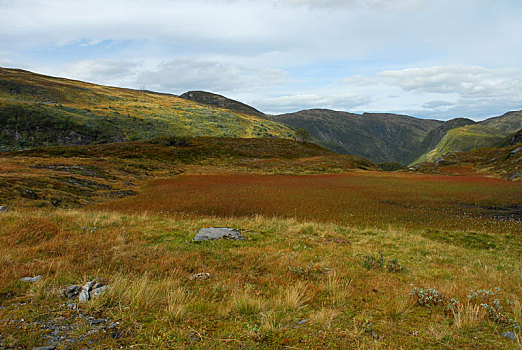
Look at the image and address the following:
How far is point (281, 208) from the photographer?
25.4 metres

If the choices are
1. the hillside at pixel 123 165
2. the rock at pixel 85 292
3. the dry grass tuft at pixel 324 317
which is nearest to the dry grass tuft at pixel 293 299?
the dry grass tuft at pixel 324 317

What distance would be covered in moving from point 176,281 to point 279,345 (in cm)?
318

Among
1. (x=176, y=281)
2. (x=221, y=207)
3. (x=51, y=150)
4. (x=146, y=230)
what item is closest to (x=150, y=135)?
(x=51, y=150)

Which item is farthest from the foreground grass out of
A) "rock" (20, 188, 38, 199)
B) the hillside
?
the hillside

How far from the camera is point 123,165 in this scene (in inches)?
2267

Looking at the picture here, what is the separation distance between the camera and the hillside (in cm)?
2571

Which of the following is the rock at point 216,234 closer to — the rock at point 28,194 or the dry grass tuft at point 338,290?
the dry grass tuft at point 338,290

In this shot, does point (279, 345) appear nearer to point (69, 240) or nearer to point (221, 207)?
point (69, 240)

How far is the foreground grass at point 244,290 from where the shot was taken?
4406 mm

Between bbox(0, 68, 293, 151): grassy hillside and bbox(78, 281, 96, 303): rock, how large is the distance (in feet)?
365

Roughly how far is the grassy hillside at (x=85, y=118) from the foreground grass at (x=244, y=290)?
109 m

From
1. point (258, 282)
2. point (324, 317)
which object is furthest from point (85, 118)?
point (324, 317)

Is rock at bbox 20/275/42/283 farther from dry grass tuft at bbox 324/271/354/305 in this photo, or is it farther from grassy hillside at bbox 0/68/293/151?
grassy hillside at bbox 0/68/293/151

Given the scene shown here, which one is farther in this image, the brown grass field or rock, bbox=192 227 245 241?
rock, bbox=192 227 245 241
